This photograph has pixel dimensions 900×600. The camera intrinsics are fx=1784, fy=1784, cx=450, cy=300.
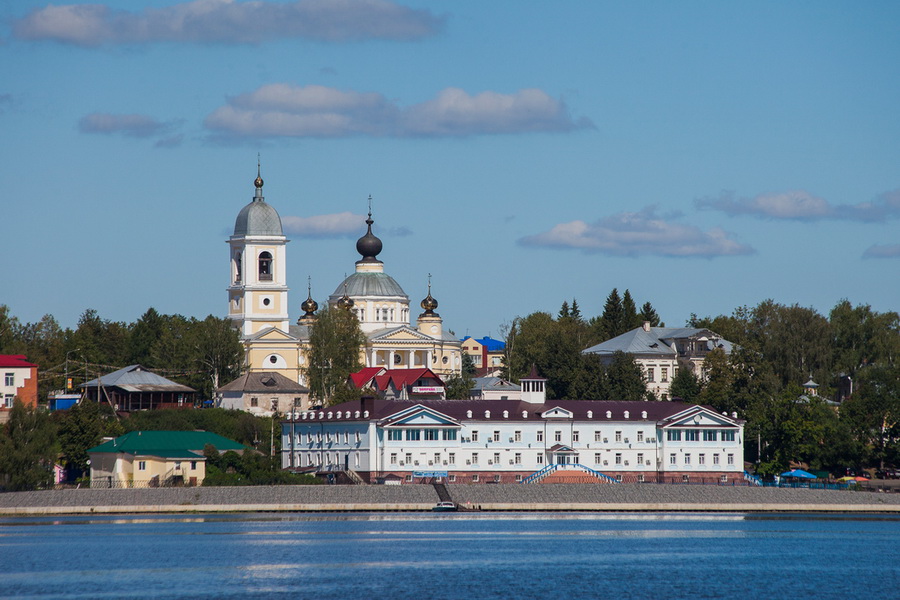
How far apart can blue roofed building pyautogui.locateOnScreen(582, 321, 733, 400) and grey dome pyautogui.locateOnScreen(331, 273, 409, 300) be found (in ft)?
58.7

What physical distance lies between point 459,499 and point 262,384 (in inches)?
1555

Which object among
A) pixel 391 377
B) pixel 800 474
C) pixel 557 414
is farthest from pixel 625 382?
pixel 800 474

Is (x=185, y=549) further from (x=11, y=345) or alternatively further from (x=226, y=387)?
(x=11, y=345)

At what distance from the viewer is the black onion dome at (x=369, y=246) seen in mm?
157125

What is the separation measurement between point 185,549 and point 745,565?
73.0ft

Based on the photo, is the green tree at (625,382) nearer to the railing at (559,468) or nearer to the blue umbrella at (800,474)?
the railing at (559,468)

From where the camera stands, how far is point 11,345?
5571 inches

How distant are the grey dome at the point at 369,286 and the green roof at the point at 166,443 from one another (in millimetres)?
51291

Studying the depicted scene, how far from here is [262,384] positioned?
427 feet

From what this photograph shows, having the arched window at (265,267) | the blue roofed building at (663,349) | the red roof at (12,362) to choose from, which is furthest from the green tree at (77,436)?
the blue roofed building at (663,349)

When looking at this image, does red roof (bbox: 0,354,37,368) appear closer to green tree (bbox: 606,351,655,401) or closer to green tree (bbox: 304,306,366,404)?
green tree (bbox: 304,306,366,404)

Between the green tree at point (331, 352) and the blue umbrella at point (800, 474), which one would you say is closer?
the blue umbrella at point (800, 474)

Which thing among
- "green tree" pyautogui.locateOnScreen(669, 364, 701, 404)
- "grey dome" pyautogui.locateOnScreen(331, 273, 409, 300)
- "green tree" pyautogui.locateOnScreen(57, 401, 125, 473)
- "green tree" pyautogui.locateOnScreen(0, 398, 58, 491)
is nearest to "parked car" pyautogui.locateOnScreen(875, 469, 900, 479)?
"green tree" pyautogui.locateOnScreen(669, 364, 701, 404)

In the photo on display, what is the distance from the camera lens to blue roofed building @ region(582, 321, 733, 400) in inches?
5743
